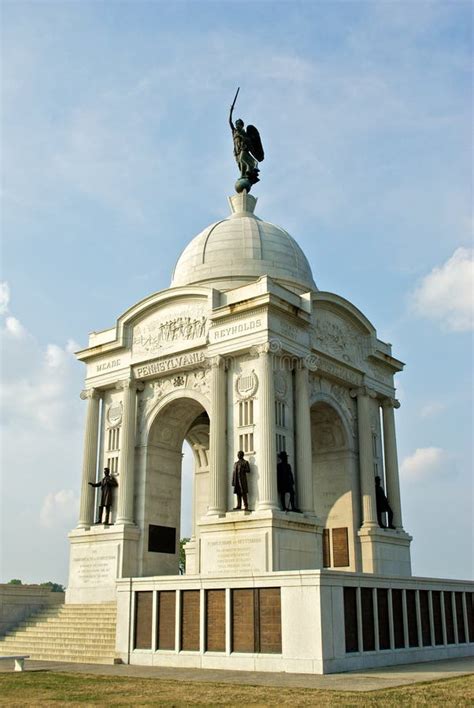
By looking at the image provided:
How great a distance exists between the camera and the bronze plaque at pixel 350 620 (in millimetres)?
19609

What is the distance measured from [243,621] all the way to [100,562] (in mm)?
11947

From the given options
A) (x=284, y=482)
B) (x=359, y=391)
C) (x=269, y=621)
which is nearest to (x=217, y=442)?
(x=284, y=482)

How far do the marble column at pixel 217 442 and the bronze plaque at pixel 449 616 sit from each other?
8.49 meters

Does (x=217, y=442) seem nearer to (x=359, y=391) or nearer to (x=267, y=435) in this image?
(x=267, y=435)

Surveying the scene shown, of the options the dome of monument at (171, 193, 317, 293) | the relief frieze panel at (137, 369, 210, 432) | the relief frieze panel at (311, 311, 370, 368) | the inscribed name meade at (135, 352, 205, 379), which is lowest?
the relief frieze panel at (137, 369, 210, 432)

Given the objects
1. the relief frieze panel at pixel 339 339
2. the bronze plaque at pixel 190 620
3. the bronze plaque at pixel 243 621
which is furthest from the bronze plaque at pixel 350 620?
the relief frieze panel at pixel 339 339

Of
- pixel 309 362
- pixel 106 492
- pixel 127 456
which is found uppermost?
pixel 309 362

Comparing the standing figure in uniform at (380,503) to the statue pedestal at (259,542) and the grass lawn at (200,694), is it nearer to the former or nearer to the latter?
the statue pedestal at (259,542)

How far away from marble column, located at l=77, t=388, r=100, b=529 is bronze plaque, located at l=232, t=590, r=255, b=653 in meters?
13.3

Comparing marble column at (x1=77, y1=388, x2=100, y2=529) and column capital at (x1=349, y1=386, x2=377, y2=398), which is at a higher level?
column capital at (x1=349, y1=386, x2=377, y2=398)

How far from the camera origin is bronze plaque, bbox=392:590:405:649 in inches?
846

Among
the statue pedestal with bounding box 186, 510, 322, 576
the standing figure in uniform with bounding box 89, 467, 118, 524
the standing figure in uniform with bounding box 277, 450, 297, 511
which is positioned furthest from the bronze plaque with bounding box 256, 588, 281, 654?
the standing figure in uniform with bounding box 89, 467, 118, 524

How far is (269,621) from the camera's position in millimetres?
19594

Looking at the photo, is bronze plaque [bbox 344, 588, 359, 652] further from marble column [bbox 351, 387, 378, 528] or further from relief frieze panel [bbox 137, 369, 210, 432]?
relief frieze panel [bbox 137, 369, 210, 432]
